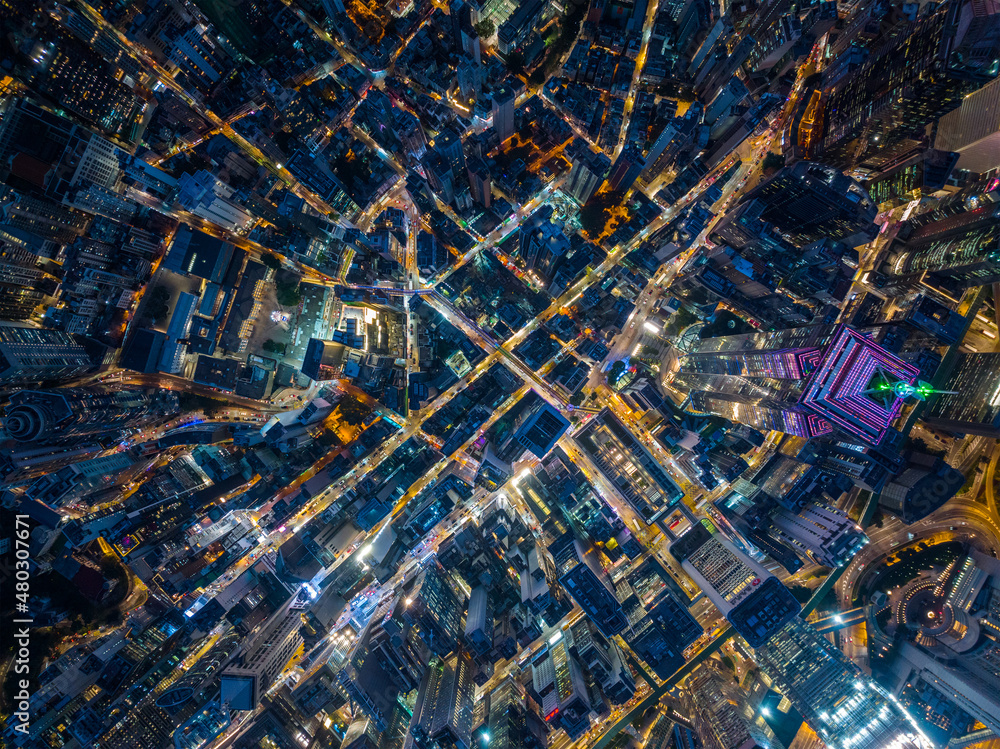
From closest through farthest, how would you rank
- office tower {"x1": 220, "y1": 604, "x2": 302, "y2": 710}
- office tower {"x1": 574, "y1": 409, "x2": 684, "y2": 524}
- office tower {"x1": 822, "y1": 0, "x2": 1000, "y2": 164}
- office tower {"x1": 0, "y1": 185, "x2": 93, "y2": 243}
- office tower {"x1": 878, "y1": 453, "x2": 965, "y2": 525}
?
office tower {"x1": 822, "y1": 0, "x2": 1000, "y2": 164}
office tower {"x1": 220, "y1": 604, "x2": 302, "y2": 710}
office tower {"x1": 0, "y1": 185, "x2": 93, "y2": 243}
office tower {"x1": 878, "y1": 453, "x2": 965, "y2": 525}
office tower {"x1": 574, "y1": 409, "x2": 684, "y2": 524}

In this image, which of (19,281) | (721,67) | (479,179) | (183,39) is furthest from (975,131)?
(19,281)

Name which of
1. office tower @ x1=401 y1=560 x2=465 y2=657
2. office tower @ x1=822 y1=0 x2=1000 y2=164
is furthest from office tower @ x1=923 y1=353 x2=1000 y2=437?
office tower @ x1=401 y1=560 x2=465 y2=657

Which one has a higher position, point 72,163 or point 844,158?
point 844,158

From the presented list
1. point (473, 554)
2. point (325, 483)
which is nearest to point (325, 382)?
point (325, 483)

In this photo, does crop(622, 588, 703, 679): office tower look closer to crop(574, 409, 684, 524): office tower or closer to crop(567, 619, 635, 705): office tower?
crop(567, 619, 635, 705): office tower

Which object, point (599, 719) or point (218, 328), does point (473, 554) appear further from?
point (218, 328)

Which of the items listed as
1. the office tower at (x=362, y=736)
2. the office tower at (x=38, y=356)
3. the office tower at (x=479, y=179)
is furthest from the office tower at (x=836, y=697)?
the office tower at (x=38, y=356)
